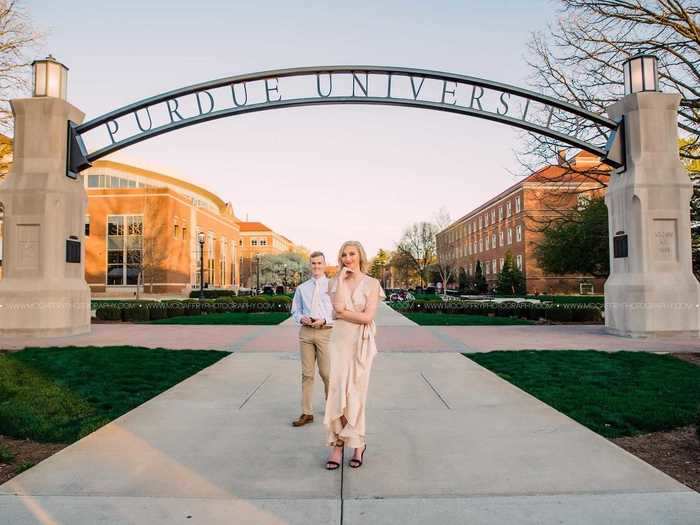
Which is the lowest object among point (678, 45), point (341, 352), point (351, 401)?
point (351, 401)

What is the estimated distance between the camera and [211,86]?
13750 millimetres

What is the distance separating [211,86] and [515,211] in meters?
47.2

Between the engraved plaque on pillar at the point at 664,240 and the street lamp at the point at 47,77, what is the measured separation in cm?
1608

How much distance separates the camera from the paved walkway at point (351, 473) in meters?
3.17

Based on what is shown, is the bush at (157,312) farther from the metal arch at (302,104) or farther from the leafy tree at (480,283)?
the leafy tree at (480,283)

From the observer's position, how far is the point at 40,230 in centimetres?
1271

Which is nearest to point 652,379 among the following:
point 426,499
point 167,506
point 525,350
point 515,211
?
point 525,350

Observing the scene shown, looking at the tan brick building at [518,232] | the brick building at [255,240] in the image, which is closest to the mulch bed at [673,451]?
the tan brick building at [518,232]

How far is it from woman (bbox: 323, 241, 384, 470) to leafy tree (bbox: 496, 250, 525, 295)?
160ft

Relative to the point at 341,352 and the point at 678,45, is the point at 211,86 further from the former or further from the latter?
the point at 678,45

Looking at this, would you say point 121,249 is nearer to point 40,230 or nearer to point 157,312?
point 157,312

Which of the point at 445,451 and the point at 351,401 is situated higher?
the point at 351,401

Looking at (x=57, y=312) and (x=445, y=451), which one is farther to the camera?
(x=57, y=312)

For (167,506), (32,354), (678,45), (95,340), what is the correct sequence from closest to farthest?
1. (167,506)
2. (32,354)
3. (95,340)
4. (678,45)
